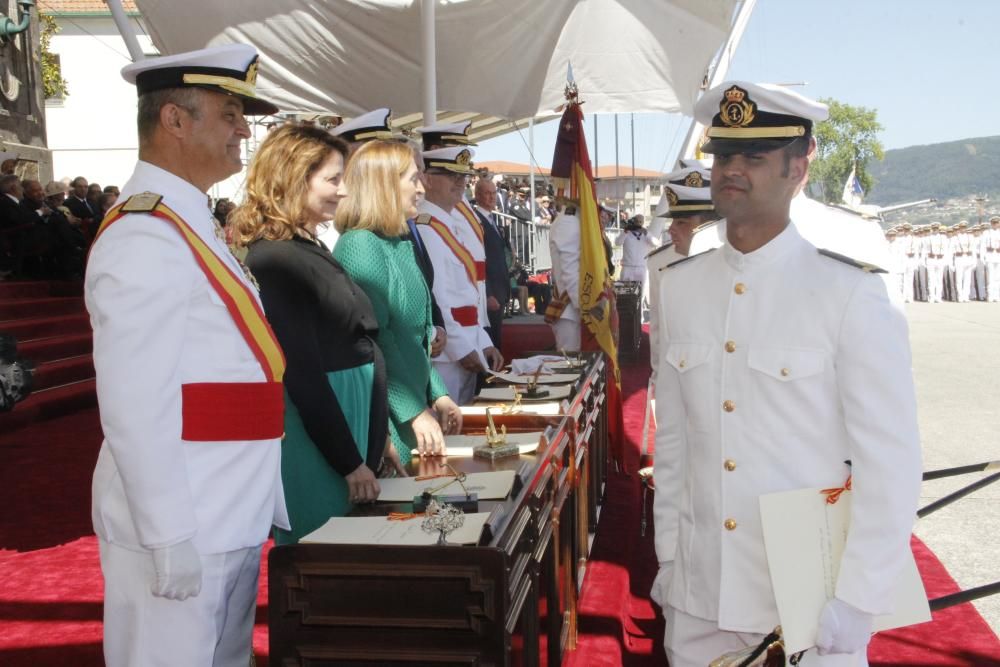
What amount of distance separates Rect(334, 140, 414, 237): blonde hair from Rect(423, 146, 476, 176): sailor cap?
202 centimetres

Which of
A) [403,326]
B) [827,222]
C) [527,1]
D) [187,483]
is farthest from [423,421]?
[527,1]

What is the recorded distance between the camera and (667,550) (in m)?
2.38

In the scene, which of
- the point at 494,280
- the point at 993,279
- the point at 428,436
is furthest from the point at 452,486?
the point at 993,279

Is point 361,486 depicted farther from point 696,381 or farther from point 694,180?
point 694,180

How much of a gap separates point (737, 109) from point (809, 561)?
98 centimetres

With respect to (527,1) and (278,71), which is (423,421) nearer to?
(278,71)

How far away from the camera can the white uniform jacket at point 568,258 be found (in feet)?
25.4

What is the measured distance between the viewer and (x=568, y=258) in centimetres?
774

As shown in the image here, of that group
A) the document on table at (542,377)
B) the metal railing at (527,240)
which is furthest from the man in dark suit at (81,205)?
the document on table at (542,377)

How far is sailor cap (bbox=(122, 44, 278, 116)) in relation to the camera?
6.97ft

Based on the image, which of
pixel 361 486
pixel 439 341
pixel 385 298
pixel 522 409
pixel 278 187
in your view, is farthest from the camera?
pixel 439 341

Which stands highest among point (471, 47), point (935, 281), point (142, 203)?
point (471, 47)

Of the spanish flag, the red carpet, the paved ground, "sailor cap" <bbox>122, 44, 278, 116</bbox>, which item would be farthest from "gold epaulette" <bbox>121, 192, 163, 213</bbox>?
the spanish flag

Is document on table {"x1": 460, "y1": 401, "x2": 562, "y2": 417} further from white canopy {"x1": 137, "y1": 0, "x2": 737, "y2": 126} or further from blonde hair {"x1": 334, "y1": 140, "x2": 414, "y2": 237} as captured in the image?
white canopy {"x1": 137, "y1": 0, "x2": 737, "y2": 126}
